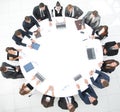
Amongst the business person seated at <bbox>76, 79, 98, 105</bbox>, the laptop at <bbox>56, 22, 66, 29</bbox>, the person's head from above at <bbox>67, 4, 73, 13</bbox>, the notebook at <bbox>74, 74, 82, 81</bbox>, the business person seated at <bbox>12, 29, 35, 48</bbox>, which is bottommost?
the business person seated at <bbox>76, 79, 98, 105</bbox>

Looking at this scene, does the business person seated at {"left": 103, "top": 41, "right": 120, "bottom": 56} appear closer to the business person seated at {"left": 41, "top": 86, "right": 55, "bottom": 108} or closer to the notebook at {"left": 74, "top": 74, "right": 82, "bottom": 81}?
the notebook at {"left": 74, "top": 74, "right": 82, "bottom": 81}

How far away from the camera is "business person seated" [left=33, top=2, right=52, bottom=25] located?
15.6 ft

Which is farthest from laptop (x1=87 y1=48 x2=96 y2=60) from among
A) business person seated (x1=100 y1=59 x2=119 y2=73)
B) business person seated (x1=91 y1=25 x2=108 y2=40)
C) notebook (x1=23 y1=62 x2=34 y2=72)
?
notebook (x1=23 y1=62 x2=34 y2=72)

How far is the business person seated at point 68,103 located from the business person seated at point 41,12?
1.30 metres

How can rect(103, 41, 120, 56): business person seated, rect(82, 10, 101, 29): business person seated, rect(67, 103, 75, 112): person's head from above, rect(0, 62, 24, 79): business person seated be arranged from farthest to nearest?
rect(82, 10, 101, 29): business person seated → rect(103, 41, 120, 56): business person seated → rect(0, 62, 24, 79): business person seated → rect(67, 103, 75, 112): person's head from above

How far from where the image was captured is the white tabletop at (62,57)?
4.40 m

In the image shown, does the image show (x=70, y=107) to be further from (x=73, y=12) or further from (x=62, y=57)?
(x=73, y=12)

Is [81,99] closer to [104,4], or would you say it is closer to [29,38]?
[29,38]

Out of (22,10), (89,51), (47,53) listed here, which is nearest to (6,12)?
(22,10)

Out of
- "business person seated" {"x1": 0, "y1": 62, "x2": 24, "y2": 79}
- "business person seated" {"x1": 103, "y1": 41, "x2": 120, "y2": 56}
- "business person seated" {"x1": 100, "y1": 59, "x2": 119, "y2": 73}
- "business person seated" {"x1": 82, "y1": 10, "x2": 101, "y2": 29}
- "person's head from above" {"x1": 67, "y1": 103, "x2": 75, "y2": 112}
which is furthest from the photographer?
"business person seated" {"x1": 82, "y1": 10, "x2": 101, "y2": 29}

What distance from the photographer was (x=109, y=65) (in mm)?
4633

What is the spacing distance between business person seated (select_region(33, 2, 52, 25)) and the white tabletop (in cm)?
12

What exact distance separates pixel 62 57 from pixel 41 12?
0.89m

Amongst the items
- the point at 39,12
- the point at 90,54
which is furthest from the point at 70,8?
the point at 90,54
